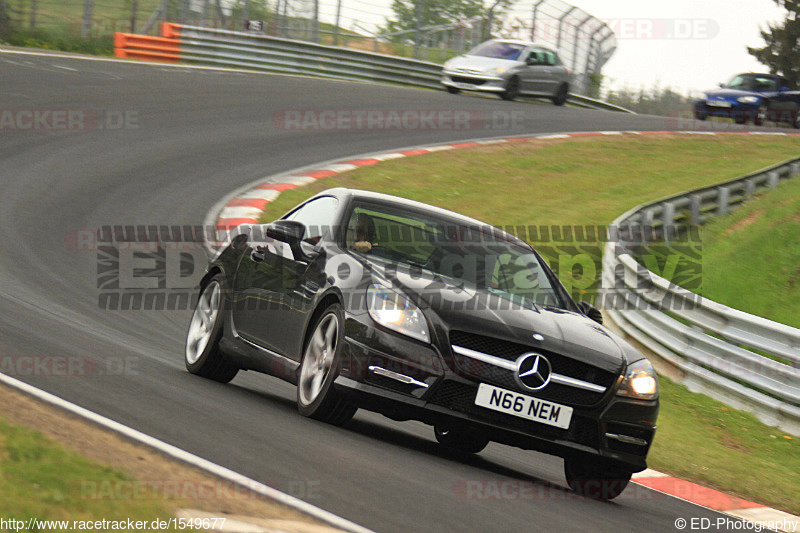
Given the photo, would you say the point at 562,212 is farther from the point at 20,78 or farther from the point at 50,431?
the point at 50,431

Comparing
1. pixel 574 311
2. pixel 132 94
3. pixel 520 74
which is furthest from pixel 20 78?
pixel 574 311

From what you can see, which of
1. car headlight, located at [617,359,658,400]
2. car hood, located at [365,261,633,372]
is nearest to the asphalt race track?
car headlight, located at [617,359,658,400]

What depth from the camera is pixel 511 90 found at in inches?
1123

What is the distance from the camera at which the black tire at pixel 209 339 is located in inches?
305

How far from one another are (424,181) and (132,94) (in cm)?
662

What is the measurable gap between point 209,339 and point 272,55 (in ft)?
73.2

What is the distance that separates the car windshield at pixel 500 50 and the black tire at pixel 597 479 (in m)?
23.0

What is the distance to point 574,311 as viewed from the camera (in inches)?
277

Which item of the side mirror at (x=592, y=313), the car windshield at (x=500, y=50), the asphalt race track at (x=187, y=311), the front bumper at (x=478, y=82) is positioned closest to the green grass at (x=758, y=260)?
the side mirror at (x=592, y=313)

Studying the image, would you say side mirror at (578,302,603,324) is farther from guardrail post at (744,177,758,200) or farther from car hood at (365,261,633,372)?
guardrail post at (744,177,758,200)

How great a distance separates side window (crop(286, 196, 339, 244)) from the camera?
23.4 ft

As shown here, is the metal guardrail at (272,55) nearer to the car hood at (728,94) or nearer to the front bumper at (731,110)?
the front bumper at (731,110)

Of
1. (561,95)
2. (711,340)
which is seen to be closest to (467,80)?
(561,95)

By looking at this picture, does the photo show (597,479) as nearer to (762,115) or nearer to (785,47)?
(762,115)
